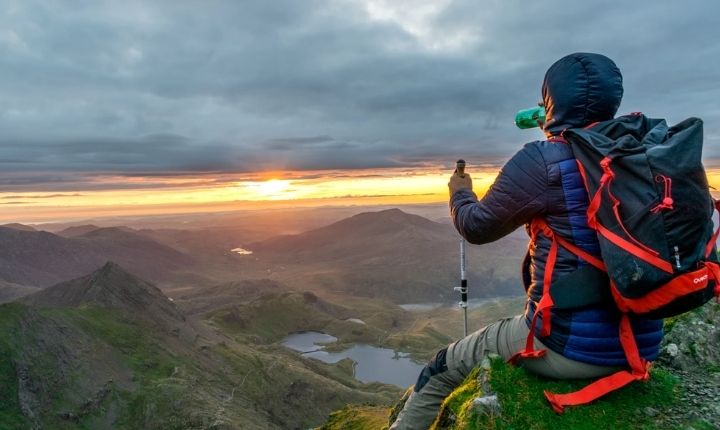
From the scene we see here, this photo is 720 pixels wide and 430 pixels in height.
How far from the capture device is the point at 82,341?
145 m

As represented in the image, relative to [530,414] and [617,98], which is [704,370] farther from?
[617,98]

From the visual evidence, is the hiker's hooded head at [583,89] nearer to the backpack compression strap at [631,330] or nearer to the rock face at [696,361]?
the backpack compression strap at [631,330]

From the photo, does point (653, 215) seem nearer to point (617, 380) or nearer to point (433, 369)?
point (617, 380)

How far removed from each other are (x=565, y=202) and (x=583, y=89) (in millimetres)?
1610

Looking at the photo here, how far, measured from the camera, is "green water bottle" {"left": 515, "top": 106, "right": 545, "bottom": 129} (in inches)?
303

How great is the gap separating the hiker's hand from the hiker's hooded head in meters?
1.64

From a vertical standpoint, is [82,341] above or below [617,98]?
below

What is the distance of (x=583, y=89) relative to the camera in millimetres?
6258

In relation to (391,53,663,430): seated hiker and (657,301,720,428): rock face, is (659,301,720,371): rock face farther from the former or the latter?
(391,53,663,430): seated hiker

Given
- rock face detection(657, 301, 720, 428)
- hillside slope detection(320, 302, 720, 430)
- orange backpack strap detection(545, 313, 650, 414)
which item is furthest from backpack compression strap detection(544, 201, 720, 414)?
rock face detection(657, 301, 720, 428)

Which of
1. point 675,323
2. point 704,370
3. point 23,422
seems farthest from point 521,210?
point 23,422

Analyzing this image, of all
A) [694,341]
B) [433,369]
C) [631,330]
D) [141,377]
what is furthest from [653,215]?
[141,377]

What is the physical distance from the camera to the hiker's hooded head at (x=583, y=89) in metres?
6.20

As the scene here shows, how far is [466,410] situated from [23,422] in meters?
133
